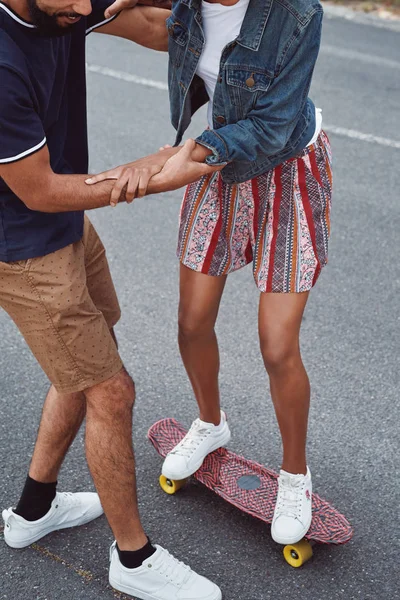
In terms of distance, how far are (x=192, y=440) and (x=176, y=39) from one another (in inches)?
59.8

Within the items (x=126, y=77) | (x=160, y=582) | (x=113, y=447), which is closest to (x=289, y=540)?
(x=160, y=582)

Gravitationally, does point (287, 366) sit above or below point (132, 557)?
above

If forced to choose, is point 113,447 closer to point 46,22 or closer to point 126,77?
point 46,22

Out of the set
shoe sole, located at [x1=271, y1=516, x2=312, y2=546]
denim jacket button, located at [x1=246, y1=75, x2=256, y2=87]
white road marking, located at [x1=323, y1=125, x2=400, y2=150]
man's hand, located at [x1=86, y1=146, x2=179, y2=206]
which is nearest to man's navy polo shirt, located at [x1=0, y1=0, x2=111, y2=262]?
man's hand, located at [x1=86, y1=146, x2=179, y2=206]

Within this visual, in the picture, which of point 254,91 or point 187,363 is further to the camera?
point 187,363

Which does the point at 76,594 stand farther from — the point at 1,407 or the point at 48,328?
the point at 1,407

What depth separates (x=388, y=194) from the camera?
6.19 meters

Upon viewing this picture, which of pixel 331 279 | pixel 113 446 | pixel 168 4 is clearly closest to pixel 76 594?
pixel 113 446

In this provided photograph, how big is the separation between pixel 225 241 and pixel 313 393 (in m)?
1.20

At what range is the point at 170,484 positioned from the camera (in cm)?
353

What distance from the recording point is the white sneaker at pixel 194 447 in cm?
347

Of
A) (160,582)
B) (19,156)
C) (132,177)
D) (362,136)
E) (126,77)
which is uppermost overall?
(19,156)

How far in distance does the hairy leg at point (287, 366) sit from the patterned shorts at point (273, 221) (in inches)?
2.2

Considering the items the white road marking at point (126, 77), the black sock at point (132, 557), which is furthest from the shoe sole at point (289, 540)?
the white road marking at point (126, 77)
